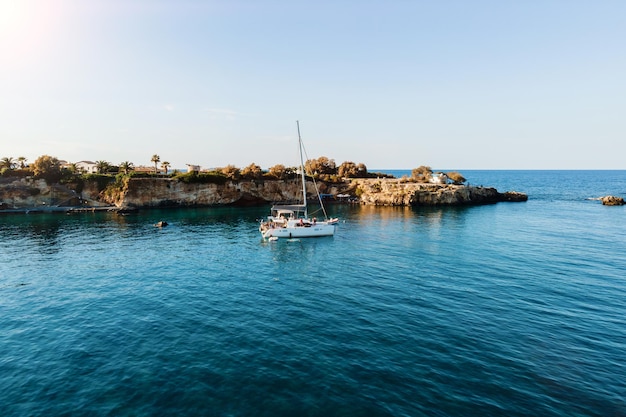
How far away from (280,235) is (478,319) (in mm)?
39203

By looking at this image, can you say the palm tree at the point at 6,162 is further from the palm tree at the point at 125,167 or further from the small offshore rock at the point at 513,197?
the small offshore rock at the point at 513,197

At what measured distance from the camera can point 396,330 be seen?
23.9 m

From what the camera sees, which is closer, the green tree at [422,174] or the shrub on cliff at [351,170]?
the green tree at [422,174]

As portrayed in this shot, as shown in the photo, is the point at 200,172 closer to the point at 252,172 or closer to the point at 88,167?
the point at 252,172

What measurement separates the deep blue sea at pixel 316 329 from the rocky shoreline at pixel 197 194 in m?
45.5

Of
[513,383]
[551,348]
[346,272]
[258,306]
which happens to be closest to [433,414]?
[513,383]

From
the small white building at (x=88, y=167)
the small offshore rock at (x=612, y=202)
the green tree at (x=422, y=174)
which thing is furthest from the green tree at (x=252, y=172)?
the small offshore rock at (x=612, y=202)

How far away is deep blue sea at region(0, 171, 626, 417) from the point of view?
16.8 meters

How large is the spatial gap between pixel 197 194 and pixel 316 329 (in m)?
86.0

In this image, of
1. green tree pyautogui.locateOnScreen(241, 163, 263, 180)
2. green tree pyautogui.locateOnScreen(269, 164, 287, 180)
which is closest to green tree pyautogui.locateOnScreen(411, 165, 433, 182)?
green tree pyautogui.locateOnScreen(269, 164, 287, 180)

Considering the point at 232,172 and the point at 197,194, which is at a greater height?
the point at 232,172

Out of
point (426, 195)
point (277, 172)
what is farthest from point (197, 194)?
point (426, 195)

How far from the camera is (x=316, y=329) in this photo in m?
24.2

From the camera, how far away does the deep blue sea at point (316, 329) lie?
16.8m
